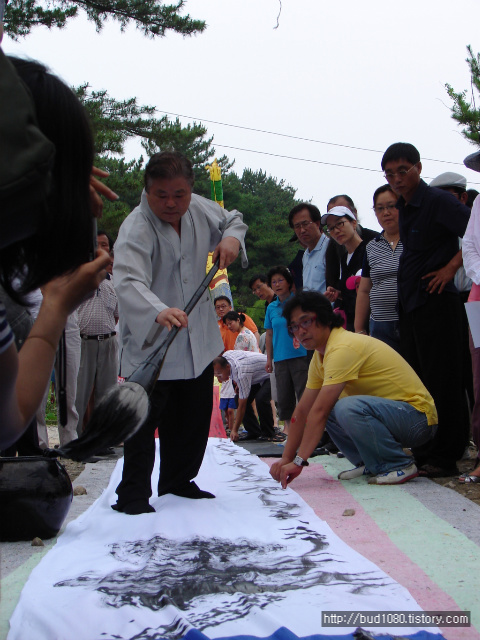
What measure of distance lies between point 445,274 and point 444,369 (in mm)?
518

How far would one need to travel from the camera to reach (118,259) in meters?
3.17

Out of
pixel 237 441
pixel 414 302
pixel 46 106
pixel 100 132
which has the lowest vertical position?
pixel 237 441

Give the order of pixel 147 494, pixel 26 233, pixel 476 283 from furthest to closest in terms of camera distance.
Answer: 1. pixel 476 283
2. pixel 147 494
3. pixel 26 233

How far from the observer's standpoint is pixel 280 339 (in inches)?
228

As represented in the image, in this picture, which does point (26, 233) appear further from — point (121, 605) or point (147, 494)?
point (147, 494)

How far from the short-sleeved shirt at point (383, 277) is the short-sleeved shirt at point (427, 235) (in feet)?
1.16

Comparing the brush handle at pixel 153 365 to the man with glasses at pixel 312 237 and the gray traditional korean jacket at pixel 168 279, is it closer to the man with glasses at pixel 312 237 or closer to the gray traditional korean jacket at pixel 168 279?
the gray traditional korean jacket at pixel 168 279

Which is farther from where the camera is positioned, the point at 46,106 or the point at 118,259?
the point at 118,259

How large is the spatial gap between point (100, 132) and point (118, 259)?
798 cm

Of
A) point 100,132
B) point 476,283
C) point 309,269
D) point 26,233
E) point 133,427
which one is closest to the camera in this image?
point 26,233

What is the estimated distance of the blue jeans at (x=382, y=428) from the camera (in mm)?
3547

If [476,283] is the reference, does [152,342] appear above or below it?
below

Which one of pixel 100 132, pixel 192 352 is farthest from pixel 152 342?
pixel 100 132

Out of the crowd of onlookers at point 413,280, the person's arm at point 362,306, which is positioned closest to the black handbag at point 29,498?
the crowd of onlookers at point 413,280
